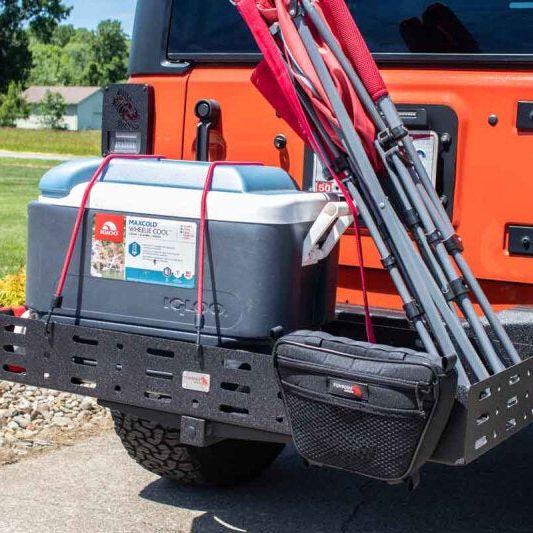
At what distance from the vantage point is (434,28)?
3.45 metres

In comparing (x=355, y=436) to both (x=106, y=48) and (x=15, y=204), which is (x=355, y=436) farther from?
(x=106, y=48)

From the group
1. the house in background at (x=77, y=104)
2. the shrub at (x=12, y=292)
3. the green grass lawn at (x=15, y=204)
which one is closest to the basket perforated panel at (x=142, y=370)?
the shrub at (x=12, y=292)

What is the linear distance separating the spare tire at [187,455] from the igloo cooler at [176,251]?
857 millimetres

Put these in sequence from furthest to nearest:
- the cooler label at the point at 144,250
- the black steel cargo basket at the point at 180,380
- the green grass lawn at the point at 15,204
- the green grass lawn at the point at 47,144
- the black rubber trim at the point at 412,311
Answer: the green grass lawn at the point at 47,144 < the green grass lawn at the point at 15,204 < the cooler label at the point at 144,250 < the black rubber trim at the point at 412,311 < the black steel cargo basket at the point at 180,380

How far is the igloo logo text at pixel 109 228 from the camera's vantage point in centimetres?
296

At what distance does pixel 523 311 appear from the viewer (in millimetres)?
3170

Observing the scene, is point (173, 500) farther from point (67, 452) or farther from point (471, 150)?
point (471, 150)

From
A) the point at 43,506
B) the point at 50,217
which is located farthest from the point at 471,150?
the point at 43,506

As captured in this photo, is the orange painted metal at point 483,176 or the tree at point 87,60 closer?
the orange painted metal at point 483,176

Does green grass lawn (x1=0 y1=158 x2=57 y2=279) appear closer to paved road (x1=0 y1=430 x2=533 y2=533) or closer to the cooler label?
paved road (x1=0 y1=430 x2=533 y2=533)

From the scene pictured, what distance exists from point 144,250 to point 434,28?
1.26 meters

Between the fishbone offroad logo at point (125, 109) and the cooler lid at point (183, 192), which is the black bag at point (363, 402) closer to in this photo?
the cooler lid at point (183, 192)

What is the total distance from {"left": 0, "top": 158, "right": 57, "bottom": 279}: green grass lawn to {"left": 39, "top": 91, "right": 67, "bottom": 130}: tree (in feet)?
222

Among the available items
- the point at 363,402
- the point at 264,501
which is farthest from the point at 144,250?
the point at 264,501
